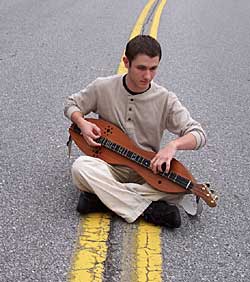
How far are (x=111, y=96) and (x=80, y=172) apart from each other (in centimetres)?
58

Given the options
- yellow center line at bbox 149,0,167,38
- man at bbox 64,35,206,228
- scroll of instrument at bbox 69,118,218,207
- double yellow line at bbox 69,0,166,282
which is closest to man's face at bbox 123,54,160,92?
man at bbox 64,35,206,228

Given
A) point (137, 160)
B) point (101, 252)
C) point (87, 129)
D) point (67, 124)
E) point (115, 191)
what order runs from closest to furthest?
point (101, 252)
point (115, 191)
point (137, 160)
point (87, 129)
point (67, 124)

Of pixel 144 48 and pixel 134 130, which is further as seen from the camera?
pixel 134 130

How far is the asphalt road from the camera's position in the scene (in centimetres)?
369

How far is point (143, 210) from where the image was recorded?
412 cm

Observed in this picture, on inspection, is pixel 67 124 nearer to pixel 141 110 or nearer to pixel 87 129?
pixel 87 129

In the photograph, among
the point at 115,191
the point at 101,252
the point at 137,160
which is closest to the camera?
the point at 101,252

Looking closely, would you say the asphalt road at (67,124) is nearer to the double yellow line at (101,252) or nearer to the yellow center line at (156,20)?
the double yellow line at (101,252)

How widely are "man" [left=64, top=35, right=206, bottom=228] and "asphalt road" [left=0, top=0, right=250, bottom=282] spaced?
137 mm

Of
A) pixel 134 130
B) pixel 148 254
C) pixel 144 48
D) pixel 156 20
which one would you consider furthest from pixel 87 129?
pixel 156 20

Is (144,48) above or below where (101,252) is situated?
above

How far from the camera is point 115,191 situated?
413 cm

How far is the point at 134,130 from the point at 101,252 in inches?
38.3

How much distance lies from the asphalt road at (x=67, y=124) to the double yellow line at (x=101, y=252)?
0.17 ft
